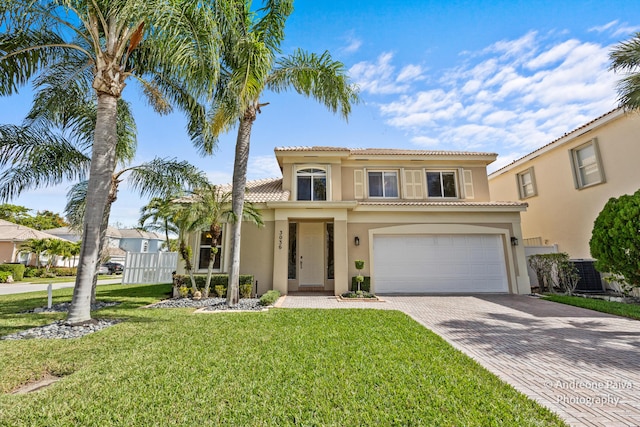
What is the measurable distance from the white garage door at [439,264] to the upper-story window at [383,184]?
276cm

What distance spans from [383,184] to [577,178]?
10.1m

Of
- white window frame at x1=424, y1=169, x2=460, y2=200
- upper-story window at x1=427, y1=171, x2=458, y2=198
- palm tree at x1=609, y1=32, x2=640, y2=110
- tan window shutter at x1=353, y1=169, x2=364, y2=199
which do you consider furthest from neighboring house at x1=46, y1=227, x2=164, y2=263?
palm tree at x1=609, y1=32, x2=640, y2=110

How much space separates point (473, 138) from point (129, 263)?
2000cm

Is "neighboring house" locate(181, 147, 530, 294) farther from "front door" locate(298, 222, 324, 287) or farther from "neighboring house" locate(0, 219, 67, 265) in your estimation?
"neighboring house" locate(0, 219, 67, 265)

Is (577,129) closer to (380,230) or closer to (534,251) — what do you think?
(534,251)

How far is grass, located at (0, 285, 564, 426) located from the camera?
3.03 m

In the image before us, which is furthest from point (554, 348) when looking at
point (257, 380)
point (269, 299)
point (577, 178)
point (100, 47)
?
point (577, 178)

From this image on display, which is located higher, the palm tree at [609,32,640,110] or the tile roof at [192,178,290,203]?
the palm tree at [609,32,640,110]

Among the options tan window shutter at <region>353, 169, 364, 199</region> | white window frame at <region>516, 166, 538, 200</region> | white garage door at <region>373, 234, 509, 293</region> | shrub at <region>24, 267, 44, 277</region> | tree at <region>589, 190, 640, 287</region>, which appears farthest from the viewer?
shrub at <region>24, 267, 44, 277</region>

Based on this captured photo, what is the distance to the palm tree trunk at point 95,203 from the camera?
6938 millimetres

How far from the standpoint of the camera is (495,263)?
13188mm

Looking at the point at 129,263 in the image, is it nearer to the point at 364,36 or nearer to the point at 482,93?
the point at 364,36

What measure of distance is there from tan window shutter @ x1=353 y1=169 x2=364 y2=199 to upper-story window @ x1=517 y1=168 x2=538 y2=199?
11.2m

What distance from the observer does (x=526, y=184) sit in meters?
17.8
